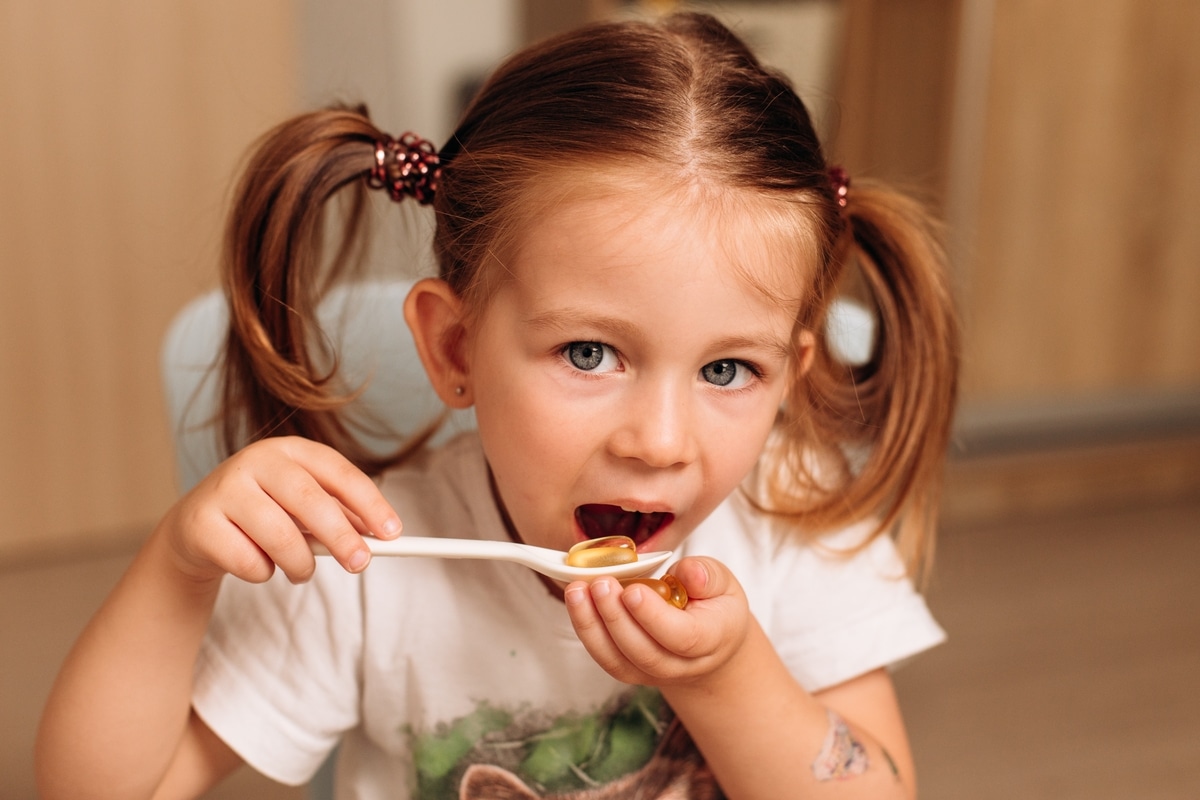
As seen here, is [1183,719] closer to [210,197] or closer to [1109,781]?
[1109,781]

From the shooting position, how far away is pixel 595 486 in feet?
2.07

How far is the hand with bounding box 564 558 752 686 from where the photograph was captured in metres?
0.58

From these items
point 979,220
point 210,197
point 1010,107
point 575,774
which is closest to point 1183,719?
point 979,220

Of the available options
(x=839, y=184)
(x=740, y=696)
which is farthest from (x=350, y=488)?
(x=839, y=184)

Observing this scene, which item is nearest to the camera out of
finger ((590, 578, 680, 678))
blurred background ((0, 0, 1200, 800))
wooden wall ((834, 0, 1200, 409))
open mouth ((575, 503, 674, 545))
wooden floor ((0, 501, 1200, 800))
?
finger ((590, 578, 680, 678))

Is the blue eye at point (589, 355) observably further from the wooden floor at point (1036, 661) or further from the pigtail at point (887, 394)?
the wooden floor at point (1036, 661)

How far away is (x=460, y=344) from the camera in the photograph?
0.72 metres

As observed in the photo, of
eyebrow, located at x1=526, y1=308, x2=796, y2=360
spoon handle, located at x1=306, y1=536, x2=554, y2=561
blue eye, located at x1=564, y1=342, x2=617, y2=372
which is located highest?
eyebrow, located at x1=526, y1=308, x2=796, y2=360

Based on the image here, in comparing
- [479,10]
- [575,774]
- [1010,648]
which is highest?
[479,10]

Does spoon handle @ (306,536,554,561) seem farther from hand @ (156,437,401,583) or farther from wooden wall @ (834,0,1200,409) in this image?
wooden wall @ (834,0,1200,409)

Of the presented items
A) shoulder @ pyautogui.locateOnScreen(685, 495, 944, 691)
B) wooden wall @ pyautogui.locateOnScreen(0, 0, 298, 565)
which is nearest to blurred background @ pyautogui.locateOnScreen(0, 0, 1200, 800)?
wooden wall @ pyautogui.locateOnScreen(0, 0, 298, 565)

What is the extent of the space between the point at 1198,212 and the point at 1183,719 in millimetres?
1155

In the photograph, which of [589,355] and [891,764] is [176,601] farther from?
→ [891,764]

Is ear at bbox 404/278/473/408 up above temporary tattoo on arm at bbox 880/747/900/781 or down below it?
above
